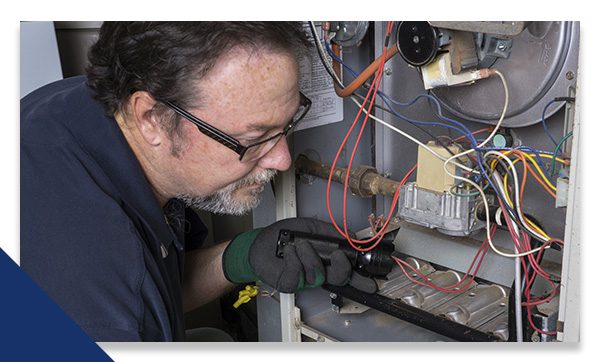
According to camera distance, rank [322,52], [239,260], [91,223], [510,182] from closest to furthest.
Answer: [91,223]
[510,182]
[322,52]
[239,260]

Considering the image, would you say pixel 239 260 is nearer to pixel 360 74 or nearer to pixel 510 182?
pixel 360 74

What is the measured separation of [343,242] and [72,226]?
0.53m

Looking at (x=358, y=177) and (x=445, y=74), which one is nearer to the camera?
(x=445, y=74)

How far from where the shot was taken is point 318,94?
132 centimetres

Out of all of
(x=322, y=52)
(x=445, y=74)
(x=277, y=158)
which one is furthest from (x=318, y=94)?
(x=445, y=74)

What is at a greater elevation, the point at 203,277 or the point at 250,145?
the point at 250,145

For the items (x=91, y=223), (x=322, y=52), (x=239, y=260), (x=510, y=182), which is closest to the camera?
(x=91, y=223)

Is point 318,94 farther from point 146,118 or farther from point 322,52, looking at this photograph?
point 146,118

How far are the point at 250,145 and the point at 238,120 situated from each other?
0.20ft

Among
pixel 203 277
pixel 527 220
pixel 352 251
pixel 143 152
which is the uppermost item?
pixel 143 152

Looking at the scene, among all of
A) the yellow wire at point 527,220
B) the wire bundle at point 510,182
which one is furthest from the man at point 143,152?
the yellow wire at point 527,220

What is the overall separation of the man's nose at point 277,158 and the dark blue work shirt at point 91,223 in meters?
0.21

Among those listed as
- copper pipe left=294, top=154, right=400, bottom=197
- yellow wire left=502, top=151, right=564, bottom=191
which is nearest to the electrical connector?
yellow wire left=502, top=151, right=564, bottom=191
